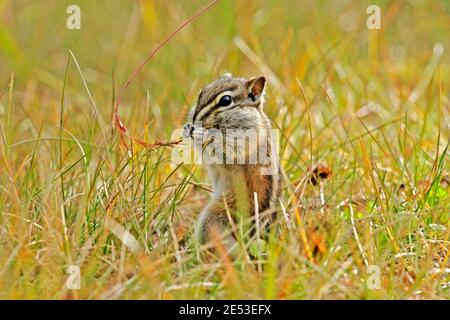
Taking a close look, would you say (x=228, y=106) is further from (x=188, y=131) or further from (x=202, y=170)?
(x=202, y=170)

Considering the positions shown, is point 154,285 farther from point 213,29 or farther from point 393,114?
point 213,29

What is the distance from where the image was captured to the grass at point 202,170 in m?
3.96

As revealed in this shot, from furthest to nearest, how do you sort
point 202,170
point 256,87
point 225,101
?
point 202,170 < point 256,87 < point 225,101

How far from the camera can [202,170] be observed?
5.90m

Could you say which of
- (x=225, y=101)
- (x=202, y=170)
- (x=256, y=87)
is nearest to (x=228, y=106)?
(x=225, y=101)

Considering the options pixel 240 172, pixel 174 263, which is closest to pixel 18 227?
pixel 174 263

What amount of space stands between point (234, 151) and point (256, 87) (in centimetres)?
38

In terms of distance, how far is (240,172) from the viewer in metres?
4.78

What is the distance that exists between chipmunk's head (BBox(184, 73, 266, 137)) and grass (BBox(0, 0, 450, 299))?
297 millimetres

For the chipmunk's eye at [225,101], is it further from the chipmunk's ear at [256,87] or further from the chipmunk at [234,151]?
the chipmunk's ear at [256,87]

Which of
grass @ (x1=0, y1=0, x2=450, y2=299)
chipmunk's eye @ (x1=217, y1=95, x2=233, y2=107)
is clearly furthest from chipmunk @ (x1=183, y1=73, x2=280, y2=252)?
grass @ (x1=0, y1=0, x2=450, y2=299)

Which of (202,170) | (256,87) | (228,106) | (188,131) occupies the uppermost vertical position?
(256,87)

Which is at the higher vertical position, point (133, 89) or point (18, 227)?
point (133, 89)
